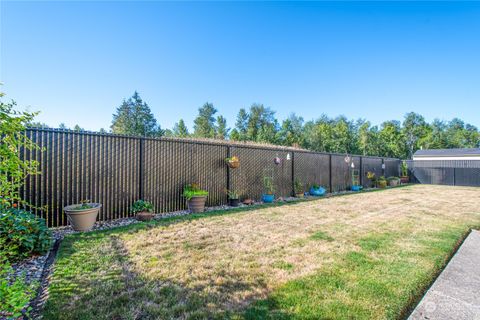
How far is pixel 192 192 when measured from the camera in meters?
5.54

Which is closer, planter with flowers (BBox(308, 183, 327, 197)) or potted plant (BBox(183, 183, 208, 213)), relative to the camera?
potted plant (BBox(183, 183, 208, 213))

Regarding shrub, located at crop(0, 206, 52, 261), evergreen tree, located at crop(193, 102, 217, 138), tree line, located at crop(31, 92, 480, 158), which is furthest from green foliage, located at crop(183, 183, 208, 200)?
evergreen tree, located at crop(193, 102, 217, 138)

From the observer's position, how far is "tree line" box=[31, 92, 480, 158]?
1141 inches

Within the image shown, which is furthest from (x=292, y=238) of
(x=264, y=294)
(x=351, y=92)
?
(x=351, y=92)

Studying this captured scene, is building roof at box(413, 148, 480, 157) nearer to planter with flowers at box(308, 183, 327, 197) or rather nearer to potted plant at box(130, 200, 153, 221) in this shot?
planter with flowers at box(308, 183, 327, 197)

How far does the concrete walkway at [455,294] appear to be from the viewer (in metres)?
1.73

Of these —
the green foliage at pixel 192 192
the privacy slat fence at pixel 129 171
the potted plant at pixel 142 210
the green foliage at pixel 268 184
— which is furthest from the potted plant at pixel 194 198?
the green foliage at pixel 268 184

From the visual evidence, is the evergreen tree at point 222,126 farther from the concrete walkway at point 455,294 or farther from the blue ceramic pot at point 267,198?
the concrete walkway at point 455,294

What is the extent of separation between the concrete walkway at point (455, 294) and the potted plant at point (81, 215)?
15.3ft

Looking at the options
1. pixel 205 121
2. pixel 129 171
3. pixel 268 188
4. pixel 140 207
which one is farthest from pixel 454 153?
pixel 205 121

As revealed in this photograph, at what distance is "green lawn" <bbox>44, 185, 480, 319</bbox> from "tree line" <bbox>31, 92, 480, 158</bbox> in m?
25.2

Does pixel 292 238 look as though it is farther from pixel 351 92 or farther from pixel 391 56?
pixel 351 92

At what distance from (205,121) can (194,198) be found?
34546 millimetres

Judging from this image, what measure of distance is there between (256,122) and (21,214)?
37.5 m
